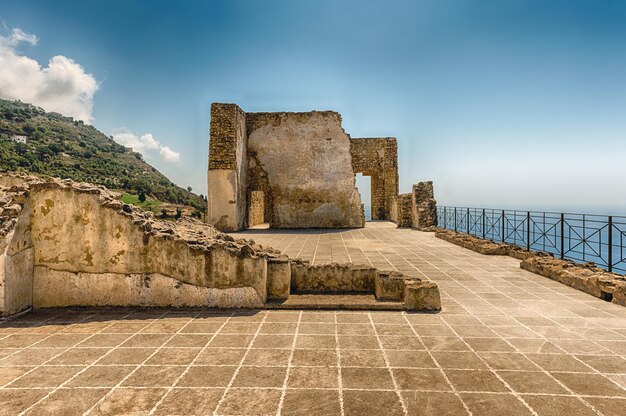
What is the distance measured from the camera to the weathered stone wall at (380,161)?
23688mm

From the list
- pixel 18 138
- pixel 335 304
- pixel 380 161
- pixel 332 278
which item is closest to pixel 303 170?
pixel 380 161

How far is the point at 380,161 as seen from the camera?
23766 millimetres

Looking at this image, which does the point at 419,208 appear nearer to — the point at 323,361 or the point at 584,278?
the point at 584,278

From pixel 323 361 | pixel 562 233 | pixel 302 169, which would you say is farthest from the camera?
pixel 302 169

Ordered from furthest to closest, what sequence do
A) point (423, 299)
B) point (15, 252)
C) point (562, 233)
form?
point (562, 233)
point (423, 299)
point (15, 252)

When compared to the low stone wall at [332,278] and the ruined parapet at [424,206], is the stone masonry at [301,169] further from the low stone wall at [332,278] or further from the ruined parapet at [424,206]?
the low stone wall at [332,278]

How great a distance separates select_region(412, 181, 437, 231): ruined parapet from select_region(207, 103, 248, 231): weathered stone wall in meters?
8.44

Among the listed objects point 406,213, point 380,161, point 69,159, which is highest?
point 69,159

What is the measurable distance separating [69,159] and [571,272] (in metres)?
78.8

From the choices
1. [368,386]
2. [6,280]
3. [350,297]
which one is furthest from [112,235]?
[368,386]

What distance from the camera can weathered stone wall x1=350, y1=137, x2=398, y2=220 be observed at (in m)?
23.7

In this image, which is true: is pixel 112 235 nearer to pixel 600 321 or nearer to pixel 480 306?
pixel 480 306

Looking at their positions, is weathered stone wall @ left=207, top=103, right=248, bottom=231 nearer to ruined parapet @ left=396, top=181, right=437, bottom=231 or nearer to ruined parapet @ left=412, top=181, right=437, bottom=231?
ruined parapet @ left=396, top=181, right=437, bottom=231

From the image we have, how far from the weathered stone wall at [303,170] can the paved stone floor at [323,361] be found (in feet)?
41.5
